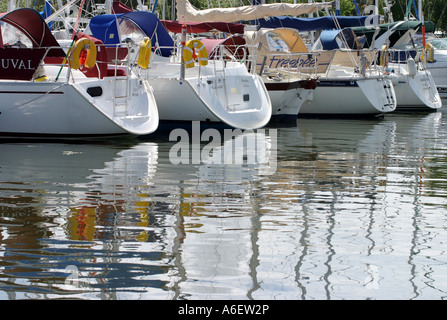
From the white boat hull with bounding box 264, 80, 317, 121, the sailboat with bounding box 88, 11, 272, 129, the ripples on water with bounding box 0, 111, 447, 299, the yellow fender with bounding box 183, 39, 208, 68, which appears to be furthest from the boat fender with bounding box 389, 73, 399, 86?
the ripples on water with bounding box 0, 111, 447, 299

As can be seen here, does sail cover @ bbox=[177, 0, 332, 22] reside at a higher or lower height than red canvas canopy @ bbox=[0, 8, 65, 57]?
higher

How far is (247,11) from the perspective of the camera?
76.6 ft

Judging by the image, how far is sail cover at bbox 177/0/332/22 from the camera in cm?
2306

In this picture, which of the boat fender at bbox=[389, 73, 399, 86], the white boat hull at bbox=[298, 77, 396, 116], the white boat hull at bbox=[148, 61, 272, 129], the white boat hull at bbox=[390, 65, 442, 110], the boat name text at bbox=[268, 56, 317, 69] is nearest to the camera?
the white boat hull at bbox=[148, 61, 272, 129]

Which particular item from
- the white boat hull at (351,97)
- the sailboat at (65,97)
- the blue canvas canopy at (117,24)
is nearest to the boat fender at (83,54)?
the sailboat at (65,97)

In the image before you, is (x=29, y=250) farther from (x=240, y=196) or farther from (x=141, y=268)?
(x=240, y=196)

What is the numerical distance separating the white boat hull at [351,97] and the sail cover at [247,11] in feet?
9.61

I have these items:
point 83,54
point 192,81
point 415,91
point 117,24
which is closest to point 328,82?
point 415,91

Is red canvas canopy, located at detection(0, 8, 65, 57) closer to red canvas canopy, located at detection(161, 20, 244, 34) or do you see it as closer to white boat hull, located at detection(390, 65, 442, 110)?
red canvas canopy, located at detection(161, 20, 244, 34)

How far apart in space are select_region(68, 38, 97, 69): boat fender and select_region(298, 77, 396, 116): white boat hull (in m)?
9.60

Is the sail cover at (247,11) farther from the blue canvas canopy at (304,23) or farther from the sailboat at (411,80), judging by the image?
the sailboat at (411,80)

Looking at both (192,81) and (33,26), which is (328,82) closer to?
(192,81)

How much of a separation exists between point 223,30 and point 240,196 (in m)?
15.6

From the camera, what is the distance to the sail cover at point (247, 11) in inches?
908
